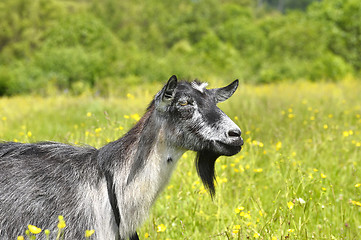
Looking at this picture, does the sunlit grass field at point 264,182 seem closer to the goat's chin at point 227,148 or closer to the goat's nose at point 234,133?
the goat's chin at point 227,148

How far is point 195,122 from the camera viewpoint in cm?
221

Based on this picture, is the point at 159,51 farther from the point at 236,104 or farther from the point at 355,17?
the point at 236,104

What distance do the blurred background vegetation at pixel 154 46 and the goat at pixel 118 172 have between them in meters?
6.36

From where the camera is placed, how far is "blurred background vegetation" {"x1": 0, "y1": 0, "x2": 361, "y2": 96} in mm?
14617

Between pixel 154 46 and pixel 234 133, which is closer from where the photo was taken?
pixel 234 133

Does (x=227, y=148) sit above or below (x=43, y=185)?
above

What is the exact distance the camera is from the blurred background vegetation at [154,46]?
14617 mm

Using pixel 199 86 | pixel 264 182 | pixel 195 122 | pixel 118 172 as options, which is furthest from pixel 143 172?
pixel 264 182

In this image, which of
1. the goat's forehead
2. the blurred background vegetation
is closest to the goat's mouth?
the goat's forehead

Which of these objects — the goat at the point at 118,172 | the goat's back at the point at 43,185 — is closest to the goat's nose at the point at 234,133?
the goat at the point at 118,172

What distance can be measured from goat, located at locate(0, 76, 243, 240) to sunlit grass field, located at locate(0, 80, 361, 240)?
312 millimetres

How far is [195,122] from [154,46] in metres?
22.5

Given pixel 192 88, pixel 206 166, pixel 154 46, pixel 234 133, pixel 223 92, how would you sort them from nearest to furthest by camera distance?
pixel 234 133 → pixel 192 88 → pixel 206 166 → pixel 223 92 → pixel 154 46

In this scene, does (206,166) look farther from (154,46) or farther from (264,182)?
(154,46)
